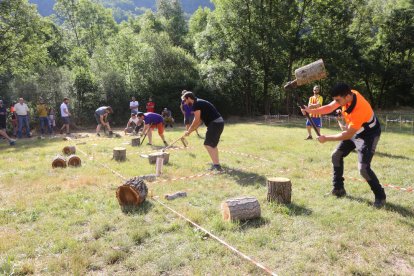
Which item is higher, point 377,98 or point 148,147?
point 377,98

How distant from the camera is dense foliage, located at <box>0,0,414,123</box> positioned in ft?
64.7

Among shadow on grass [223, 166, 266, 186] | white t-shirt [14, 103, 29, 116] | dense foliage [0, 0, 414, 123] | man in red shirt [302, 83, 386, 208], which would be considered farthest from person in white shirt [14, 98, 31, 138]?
man in red shirt [302, 83, 386, 208]

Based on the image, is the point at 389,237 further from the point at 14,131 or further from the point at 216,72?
the point at 216,72

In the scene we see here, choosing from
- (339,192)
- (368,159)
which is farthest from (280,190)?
(368,159)

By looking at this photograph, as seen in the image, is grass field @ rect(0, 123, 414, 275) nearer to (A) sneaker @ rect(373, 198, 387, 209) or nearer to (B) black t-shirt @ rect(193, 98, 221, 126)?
(A) sneaker @ rect(373, 198, 387, 209)

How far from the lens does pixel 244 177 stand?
23.7ft

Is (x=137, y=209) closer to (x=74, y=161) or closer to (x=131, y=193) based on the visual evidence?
(x=131, y=193)

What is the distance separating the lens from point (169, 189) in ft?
21.2

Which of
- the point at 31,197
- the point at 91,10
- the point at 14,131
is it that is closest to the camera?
the point at 31,197

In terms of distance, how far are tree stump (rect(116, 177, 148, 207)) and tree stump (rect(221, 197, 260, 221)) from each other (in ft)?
4.73

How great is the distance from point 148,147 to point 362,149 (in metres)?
7.48

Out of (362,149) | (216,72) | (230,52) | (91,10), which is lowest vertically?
(362,149)

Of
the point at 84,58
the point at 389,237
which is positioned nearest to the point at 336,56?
the point at 84,58

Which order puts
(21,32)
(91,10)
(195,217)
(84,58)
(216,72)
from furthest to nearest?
(91,10) < (84,58) < (216,72) < (21,32) < (195,217)
